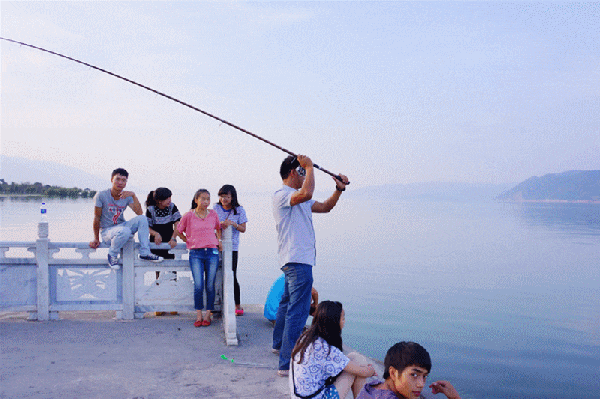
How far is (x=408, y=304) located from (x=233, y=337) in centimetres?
976

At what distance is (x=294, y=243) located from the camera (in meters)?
4.27

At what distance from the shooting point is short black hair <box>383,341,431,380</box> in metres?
2.47

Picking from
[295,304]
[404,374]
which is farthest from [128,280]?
[404,374]

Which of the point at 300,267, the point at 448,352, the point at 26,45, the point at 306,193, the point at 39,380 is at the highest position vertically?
the point at 26,45

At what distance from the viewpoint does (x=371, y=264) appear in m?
22.6

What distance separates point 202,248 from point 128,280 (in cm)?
92

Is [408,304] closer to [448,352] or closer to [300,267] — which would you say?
[448,352]

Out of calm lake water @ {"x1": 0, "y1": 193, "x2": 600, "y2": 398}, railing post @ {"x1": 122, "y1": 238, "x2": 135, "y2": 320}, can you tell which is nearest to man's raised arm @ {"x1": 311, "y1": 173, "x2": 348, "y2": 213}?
railing post @ {"x1": 122, "y1": 238, "x2": 135, "y2": 320}

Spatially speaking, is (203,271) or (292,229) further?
(203,271)

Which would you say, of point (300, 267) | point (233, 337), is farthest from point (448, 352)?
point (300, 267)

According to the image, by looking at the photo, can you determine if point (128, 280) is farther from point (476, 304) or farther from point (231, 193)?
point (476, 304)

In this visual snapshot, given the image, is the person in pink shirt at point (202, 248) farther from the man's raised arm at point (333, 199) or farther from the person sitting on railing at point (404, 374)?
the person sitting on railing at point (404, 374)

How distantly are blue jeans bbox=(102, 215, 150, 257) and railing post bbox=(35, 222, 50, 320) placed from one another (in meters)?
0.62

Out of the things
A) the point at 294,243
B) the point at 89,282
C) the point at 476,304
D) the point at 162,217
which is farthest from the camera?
the point at 476,304
